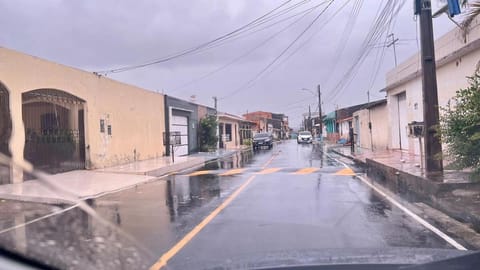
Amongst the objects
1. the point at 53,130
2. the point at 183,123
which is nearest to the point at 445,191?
the point at 53,130

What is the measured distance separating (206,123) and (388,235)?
36.6m

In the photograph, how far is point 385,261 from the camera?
3.81 meters

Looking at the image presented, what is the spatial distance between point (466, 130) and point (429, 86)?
333 cm

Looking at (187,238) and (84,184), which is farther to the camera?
(84,184)

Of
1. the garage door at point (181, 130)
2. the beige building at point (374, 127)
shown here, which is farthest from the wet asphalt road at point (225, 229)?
the garage door at point (181, 130)

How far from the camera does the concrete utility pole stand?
14.2 meters

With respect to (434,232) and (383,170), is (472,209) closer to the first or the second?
(434,232)

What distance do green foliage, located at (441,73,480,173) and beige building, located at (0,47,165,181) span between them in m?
11.2

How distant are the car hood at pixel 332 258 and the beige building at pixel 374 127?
2978 centimetres

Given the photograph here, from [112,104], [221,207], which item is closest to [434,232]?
[221,207]

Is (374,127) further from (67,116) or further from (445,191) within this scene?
(445,191)

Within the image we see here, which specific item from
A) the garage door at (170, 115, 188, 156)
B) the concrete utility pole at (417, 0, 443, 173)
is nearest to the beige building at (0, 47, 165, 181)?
the garage door at (170, 115, 188, 156)

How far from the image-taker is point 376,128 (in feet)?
121

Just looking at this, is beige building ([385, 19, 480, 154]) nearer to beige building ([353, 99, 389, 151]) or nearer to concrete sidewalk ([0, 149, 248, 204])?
beige building ([353, 99, 389, 151])
